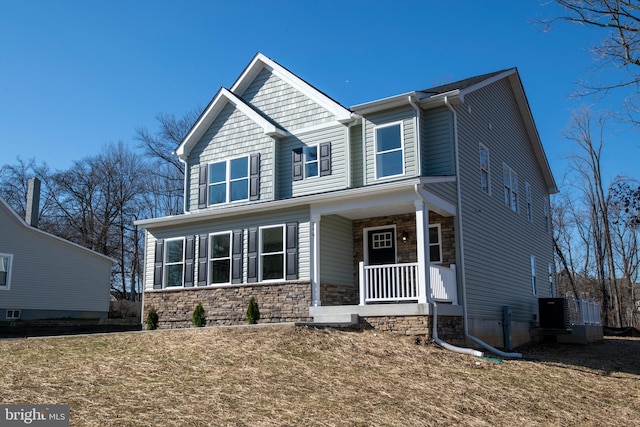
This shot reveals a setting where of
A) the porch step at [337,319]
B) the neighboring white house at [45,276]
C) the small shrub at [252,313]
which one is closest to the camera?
the porch step at [337,319]

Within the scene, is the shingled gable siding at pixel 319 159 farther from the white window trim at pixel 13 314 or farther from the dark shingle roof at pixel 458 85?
the white window trim at pixel 13 314

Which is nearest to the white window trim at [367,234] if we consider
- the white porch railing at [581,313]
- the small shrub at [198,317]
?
the small shrub at [198,317]

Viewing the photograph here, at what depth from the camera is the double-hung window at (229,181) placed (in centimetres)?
1731

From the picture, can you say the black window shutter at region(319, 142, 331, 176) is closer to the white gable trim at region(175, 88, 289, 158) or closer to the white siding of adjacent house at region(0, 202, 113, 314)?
the white gable trim at region(175, 88, 289, 158)

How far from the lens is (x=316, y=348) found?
34.0 feet

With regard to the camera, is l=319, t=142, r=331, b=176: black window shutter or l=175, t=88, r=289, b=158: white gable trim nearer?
l=319, t=142, r=331, b=176: black window shutter

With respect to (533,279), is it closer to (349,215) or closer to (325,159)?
(349,215)

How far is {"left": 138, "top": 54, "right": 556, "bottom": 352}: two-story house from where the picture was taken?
1341 cm

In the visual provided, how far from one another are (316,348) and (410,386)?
7.34ft

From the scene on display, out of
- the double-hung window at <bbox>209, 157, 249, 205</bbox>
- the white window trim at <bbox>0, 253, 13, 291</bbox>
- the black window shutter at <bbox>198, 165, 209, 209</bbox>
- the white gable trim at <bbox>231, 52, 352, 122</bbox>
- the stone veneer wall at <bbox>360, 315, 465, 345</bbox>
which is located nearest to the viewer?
the stone veneer wall at <bbox>360, 315, 465, 345</bbox>

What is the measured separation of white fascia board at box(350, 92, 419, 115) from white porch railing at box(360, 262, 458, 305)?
13.7 ft

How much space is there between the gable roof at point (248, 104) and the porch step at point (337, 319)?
5673mm

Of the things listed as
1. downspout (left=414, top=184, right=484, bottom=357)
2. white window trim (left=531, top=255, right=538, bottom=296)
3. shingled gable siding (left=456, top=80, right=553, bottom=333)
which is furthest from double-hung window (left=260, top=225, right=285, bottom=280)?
white window trim (left=531, top=255, right=538, bottom=296)

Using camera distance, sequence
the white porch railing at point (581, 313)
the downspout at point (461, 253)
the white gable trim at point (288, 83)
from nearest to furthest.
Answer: the downspout at point (461, 253) → the white gable trim at point (288, 83) → the white porch railing at point (581, 313)
